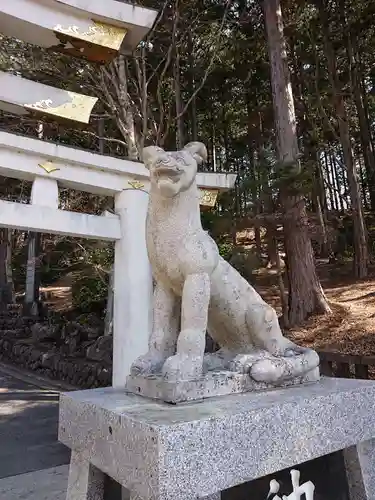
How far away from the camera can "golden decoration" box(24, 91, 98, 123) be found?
4020mm

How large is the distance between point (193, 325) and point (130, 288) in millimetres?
2171

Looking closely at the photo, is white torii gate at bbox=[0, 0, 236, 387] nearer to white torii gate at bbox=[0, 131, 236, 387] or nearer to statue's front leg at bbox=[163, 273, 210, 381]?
white torii gate at bbox=[0, 131, 236, 387]

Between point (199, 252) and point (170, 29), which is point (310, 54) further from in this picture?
point (199, 252)

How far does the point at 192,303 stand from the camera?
7.14ft

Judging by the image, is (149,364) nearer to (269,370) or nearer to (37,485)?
(269,370)

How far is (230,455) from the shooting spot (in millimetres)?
1719

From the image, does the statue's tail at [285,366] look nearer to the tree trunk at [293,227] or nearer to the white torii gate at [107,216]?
the white torii gate at [107,216]

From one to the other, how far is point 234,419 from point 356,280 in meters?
9.72

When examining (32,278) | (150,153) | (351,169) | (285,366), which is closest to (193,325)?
(285,366)

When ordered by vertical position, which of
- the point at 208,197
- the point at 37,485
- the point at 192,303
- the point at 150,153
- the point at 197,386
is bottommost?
the point at 37,485

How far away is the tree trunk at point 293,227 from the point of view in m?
7.05

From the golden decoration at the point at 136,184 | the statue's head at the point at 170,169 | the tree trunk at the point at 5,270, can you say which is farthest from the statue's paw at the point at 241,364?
the tree trunk at the point at 5,270

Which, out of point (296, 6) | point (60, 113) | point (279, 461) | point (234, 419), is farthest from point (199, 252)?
point (296, 6)

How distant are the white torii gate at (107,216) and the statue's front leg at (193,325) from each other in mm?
2101
